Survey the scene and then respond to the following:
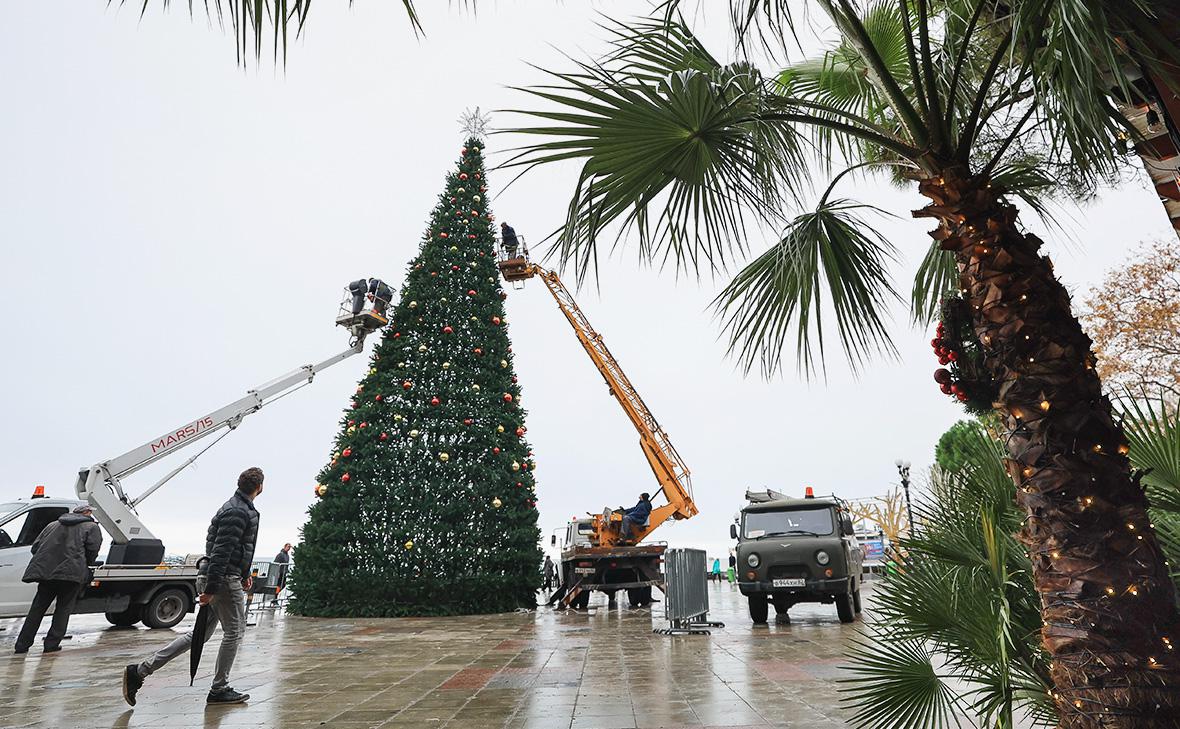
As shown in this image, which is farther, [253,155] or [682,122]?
[253,155]

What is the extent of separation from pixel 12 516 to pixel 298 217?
1144 inches

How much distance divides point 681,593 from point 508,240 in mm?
9625

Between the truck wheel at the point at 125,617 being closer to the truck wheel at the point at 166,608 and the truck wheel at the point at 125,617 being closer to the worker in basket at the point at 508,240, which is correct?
the truck wheel at the point at 166,608

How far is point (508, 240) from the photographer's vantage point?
1602 cm

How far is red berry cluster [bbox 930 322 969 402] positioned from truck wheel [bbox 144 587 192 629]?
40.7ft

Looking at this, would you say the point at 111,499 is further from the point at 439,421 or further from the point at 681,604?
the point at 681,604

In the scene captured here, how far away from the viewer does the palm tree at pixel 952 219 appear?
247 cm

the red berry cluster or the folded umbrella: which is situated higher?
the red berry cluster

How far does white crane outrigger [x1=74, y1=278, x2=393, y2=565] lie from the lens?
35.9 ft

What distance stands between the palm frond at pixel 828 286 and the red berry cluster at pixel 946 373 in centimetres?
135

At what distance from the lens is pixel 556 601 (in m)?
15.4

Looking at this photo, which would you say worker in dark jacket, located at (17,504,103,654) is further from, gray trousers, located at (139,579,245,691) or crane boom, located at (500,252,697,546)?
crane boom, located at (500,252,697,546)

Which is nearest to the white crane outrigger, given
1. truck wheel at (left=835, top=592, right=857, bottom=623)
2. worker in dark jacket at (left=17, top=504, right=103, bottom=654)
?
worker in dark jacket at (left=17, top=504, right=103, bottom=654)

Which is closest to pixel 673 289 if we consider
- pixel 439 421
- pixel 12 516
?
pixel 439 421
